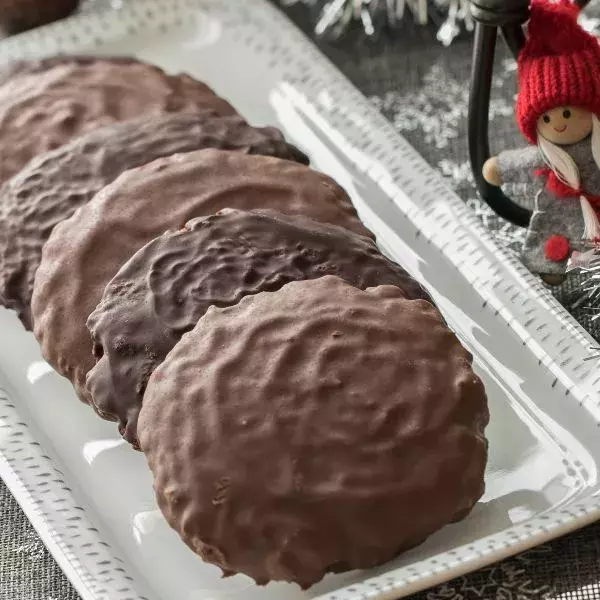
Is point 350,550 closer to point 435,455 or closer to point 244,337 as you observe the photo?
point 435,455

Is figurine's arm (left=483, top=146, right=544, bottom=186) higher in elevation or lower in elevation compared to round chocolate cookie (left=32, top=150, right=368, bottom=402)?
higher

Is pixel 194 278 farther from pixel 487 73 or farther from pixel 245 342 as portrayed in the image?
pixel 487 73

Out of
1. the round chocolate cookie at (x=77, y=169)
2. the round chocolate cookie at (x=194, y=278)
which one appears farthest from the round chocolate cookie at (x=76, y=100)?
the round chocolate cookie at (x=194, y=278)

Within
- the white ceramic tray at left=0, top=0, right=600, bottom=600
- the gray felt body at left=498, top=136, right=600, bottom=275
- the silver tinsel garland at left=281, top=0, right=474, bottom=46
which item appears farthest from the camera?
the silver tinsel garland at left=281, top=0, right=474, bottom=46

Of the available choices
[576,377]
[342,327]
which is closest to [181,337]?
[342,327]

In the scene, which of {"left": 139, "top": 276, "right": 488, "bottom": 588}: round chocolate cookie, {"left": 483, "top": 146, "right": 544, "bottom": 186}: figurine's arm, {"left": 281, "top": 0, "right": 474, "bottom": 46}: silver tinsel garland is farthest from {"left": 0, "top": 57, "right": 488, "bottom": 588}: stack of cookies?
{"left": 281, "top": 0, "right": 474, "bottom": 46}: silver tinsel garland

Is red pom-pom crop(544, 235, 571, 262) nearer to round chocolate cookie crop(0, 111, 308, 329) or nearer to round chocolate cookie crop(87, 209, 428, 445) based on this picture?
round chocolate cookie crop(87, 209, 428, 445)

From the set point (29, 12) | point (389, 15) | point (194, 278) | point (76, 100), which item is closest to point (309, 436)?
point (194, 278)
